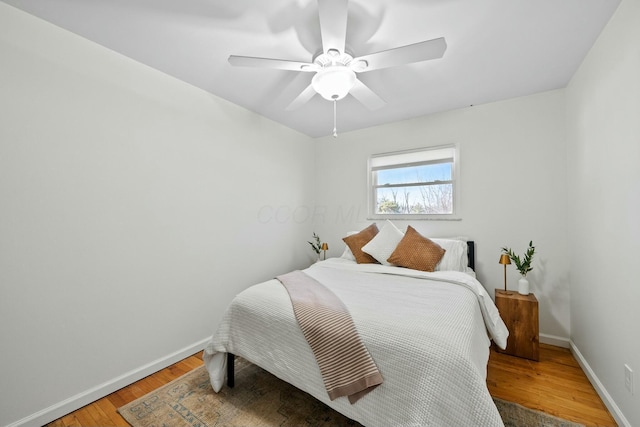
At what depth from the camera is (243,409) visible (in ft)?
5.63

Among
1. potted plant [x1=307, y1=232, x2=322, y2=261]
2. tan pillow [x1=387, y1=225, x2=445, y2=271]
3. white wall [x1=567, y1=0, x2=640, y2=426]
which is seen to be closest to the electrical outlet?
white wall [x1=567, y1=0, x2=640, y2=426]

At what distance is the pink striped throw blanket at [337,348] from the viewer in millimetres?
1321

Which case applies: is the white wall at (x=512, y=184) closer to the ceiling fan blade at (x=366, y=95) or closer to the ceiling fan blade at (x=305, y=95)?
the ceiling fan blade at (x=366, y=95)

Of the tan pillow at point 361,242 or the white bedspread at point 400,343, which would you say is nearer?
the white bedspread at point 400,343

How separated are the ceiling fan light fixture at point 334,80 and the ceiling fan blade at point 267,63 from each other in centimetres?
8

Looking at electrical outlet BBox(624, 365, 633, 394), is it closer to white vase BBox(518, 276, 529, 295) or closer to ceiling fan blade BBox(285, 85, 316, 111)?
white vase BBox(518, 276, 529, 295)

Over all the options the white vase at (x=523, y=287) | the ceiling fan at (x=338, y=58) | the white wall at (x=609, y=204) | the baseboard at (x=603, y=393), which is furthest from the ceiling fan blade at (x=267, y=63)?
the baseboard at (x=603, y=393)

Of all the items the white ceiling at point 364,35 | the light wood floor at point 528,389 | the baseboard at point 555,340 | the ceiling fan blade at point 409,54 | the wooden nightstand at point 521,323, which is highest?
the white ceiling at point 364,35

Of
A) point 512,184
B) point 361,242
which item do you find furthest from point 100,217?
point 512,184

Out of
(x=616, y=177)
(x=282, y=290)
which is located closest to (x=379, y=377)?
(x=282, y=290)

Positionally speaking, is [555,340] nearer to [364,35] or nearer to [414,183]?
[414,183]

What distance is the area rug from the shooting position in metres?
1.60

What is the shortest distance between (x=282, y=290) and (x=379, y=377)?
0.93 metres

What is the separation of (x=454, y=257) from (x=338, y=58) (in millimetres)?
2135
